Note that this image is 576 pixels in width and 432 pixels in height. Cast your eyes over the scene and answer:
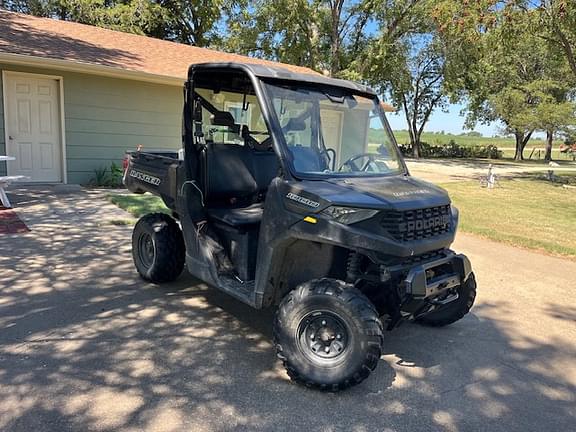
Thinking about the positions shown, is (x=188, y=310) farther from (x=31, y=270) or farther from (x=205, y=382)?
(x=31, y=270)

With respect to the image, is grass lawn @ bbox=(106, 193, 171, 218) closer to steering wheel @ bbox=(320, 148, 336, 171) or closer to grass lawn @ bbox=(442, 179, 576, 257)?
steering wheel @ bbox=(320, 148, 336, 171)

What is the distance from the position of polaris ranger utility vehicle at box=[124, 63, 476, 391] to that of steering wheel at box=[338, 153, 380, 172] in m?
0.01

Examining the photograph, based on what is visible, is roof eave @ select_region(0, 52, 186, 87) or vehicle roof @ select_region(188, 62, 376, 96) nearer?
vehicle roof @ select_region(188, 62, 376, 96)

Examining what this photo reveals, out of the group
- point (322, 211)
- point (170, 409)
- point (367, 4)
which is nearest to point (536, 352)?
point (322, 211)

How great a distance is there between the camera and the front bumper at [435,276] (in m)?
3.09

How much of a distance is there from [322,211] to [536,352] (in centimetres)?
235

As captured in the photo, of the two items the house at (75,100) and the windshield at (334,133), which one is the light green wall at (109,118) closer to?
the house at (75,100)

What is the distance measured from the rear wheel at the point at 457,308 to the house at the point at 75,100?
30.4ft

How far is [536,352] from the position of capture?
3984 mm

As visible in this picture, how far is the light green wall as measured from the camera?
1098cm

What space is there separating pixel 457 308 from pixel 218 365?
2.11m

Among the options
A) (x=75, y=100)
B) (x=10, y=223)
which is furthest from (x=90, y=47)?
(x=10, y=223)

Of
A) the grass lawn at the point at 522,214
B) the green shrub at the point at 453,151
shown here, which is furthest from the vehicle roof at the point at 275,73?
the green shrub at the point at 453,151

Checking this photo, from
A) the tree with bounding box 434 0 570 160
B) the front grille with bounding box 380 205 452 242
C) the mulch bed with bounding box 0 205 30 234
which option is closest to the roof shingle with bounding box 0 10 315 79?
the mulch bed with bounding box 0 205 30 234
